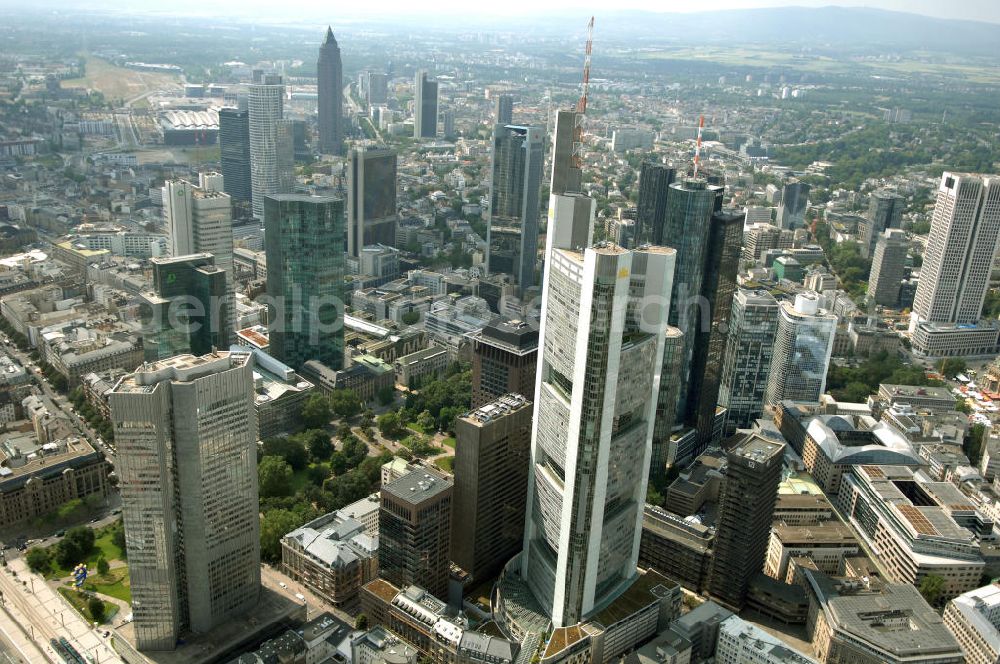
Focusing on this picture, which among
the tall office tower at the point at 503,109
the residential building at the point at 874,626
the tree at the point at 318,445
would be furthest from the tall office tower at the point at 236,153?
the residential building at the point at 874,626

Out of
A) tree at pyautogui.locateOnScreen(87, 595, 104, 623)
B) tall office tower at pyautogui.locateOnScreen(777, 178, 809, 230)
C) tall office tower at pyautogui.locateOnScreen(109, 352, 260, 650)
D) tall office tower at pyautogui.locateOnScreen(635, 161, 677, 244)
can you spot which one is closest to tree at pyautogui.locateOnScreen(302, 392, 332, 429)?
tree at pyautogui.locateOnScreen(87, 595, 104, 623)

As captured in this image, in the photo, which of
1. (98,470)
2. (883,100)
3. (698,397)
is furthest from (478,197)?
(883,100)

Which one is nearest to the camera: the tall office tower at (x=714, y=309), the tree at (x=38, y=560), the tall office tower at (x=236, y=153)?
the tree at (x=38, y=560)

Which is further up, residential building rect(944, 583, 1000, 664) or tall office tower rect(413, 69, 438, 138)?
tall office tower rect(413, 69, 438, 138)

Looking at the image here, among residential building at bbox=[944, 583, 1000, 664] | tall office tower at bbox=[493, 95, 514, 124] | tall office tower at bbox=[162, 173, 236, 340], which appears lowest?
residential building at bbox=[944, 583, 1000, 664]

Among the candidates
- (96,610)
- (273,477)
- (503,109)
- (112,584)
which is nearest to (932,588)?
(273,477)

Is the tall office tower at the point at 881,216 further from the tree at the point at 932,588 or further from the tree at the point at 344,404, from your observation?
the tree at the point at 344,404

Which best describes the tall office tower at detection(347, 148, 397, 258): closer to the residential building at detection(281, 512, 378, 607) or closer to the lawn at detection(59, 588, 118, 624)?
the residential building at detection(281, 512, 378, 607)
